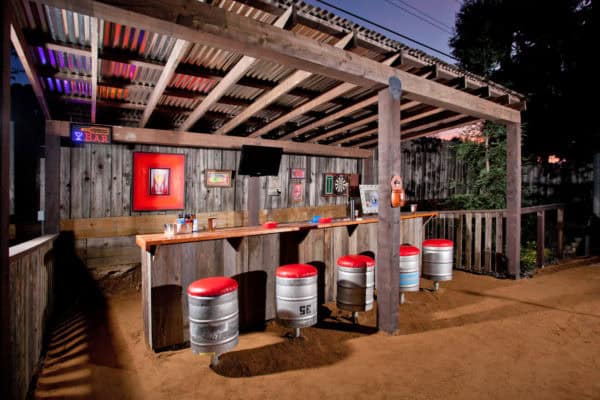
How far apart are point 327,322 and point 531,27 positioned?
35.9ft

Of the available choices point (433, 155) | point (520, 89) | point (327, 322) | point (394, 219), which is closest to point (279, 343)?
point (327, 322)

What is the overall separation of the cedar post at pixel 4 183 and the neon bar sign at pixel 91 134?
155 inches

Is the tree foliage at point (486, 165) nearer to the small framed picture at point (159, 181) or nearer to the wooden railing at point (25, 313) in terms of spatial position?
the small framed picture at point (159, 181)

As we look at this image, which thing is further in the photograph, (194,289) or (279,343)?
(279,343)

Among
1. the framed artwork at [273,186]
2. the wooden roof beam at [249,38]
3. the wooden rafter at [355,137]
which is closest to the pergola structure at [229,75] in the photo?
the wooden roof beam at [249,38]

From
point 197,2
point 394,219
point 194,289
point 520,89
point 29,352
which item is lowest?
point 29,352

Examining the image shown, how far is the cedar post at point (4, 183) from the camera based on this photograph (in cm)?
187

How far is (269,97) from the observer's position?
15.5 ft

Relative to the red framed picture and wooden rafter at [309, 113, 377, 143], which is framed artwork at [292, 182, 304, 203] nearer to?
wooden rafter at [309, 113, 377, 143]

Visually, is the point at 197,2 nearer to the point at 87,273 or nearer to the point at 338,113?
the point at 338,113

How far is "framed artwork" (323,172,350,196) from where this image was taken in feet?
29.7

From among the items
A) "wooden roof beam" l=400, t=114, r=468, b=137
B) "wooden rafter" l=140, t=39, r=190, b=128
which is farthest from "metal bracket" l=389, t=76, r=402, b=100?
"wooden roof beam" l=400, t=114, r=468, b=137

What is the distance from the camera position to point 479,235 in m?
6.74

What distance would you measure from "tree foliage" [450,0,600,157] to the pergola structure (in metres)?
4.21
